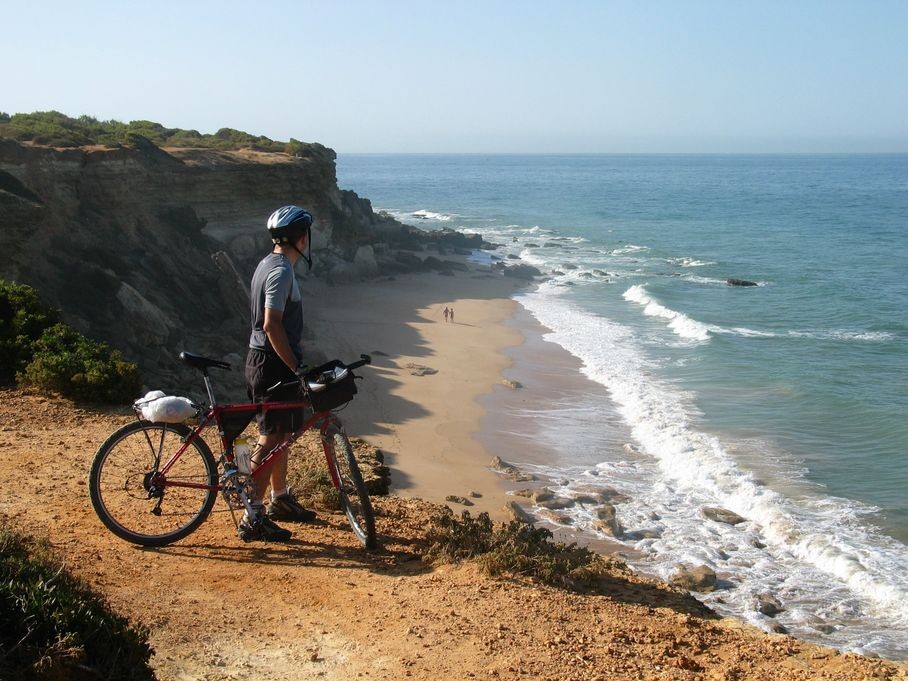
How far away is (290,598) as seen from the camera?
5027 mm

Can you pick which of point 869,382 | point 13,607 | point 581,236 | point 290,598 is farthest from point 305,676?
point 581,236

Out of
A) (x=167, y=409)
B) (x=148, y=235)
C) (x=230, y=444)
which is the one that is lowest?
(x=148, y=235)

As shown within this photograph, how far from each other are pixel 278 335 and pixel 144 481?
137 centimetres

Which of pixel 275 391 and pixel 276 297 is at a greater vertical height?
pixel 276 297

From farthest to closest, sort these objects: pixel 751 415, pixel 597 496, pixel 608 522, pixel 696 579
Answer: pixel 751 415 < pixel 597 496 < pixel 608 522 < pixel 696 579

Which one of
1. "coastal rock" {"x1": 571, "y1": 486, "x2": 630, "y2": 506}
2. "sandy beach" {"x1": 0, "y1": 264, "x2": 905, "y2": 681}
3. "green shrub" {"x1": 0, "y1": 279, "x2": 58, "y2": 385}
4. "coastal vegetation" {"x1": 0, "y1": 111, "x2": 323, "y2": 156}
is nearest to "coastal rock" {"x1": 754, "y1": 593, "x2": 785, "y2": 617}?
"coastal rock" {"x1": 571, "y1": 486, "x2": 630, "y2": 506}

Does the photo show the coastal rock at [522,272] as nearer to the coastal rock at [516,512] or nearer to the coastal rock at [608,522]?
the coastal rock at [608,522]

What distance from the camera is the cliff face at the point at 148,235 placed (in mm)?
17938

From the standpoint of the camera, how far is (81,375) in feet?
29.7

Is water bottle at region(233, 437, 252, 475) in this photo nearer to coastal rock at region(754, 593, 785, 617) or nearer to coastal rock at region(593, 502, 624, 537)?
coastal rock at region(754, 593, 785, 617)

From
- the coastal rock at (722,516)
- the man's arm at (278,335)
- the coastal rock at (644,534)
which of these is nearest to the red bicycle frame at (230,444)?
the man's arm at (278,335)

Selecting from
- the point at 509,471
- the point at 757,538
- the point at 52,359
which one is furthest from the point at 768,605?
the point at 52,359

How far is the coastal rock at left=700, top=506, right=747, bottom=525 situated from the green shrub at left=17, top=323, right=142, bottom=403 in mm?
7595

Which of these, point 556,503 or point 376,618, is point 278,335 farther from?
point 556,503
